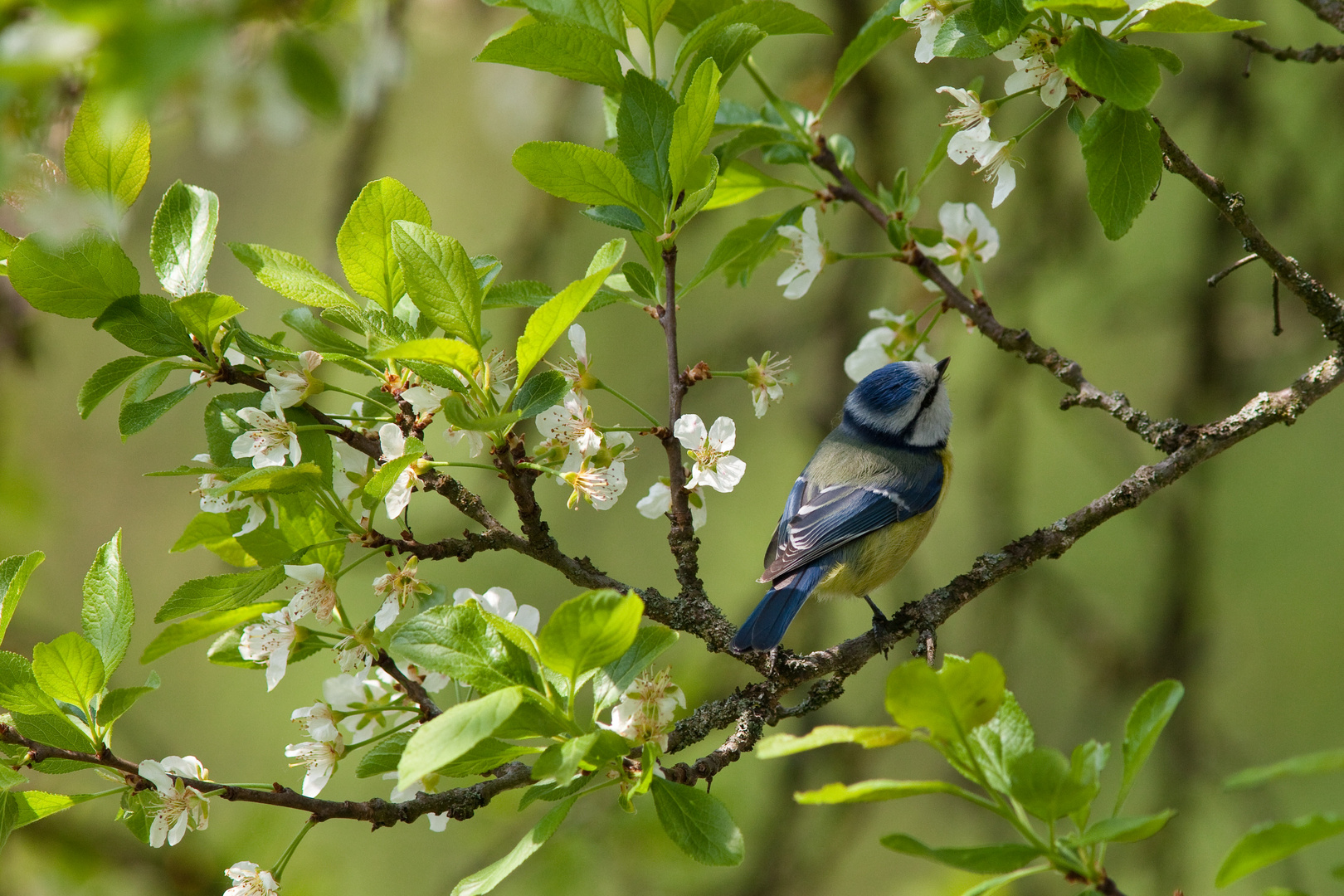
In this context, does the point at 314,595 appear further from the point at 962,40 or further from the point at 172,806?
the point at 962,40

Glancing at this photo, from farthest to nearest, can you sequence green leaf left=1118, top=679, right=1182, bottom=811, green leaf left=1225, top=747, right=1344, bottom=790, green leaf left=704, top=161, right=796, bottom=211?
green leaf left=704, top=161, right=796, bottom=211 → green leaf left=1118, top=679, right=1182, bottom=811 → green leaf left=1225, top=747, right=1344, bottom=790

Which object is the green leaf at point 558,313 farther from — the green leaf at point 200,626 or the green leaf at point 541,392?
the green leaf at point 200,626

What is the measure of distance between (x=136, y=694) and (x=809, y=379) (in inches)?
119

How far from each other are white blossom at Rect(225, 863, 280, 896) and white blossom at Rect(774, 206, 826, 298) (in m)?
1.43

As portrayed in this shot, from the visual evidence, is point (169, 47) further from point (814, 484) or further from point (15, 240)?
point (814, 484)

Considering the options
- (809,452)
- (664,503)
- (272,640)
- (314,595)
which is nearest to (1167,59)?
(664,503)

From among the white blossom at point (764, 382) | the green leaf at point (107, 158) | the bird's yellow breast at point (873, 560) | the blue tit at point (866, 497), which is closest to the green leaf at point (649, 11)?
the white blossom at point (764, 382)

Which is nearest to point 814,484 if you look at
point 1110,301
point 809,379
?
point 809,379

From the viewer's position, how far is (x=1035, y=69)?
1809 millimetres

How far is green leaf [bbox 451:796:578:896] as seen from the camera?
1405 millimetres

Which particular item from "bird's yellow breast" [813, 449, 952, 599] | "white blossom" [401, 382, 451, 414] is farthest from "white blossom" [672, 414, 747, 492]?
"bird's yellow breast" [813, 449, 952, 599]

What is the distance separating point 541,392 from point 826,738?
0.72 metres

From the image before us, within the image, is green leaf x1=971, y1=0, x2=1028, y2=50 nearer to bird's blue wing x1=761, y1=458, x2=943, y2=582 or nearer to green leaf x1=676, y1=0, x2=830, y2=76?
green leaf x1=676, y1=0, x2=830, y2=76

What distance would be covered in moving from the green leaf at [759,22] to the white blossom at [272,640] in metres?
1.16
